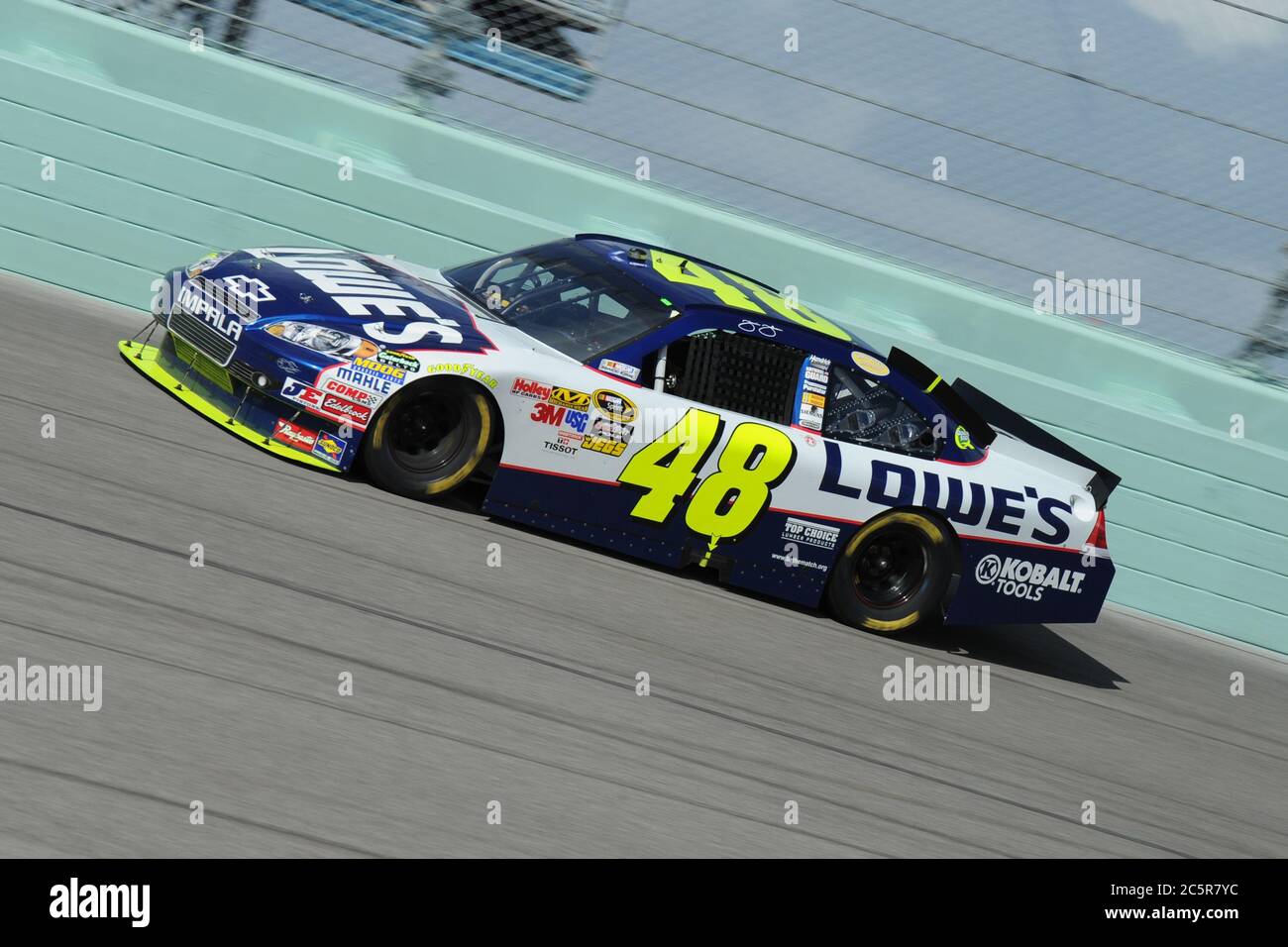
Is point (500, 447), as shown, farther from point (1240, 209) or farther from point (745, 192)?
point (1240, 209)

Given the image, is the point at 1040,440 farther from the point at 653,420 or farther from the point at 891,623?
the point at 653,420

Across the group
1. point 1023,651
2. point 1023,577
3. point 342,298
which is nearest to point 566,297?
point 342,298

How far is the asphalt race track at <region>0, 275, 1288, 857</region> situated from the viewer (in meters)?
3.97

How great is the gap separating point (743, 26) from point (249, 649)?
5.85 metres

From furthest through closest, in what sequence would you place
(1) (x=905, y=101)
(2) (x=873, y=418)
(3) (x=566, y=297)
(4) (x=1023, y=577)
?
(1) (x=905, y=101) → (4) (x=1023, y=577) → (2) (x=873, y=418) → (3) (x=566, y=297)

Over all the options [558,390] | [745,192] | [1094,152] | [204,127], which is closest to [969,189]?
[1094,152]

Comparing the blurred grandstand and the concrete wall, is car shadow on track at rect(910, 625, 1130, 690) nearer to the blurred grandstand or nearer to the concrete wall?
the concrete wall

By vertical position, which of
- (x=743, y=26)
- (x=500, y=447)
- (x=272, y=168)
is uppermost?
(x=743, y=26)

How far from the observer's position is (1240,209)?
931cm

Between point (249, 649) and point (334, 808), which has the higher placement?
point (249, 649)
